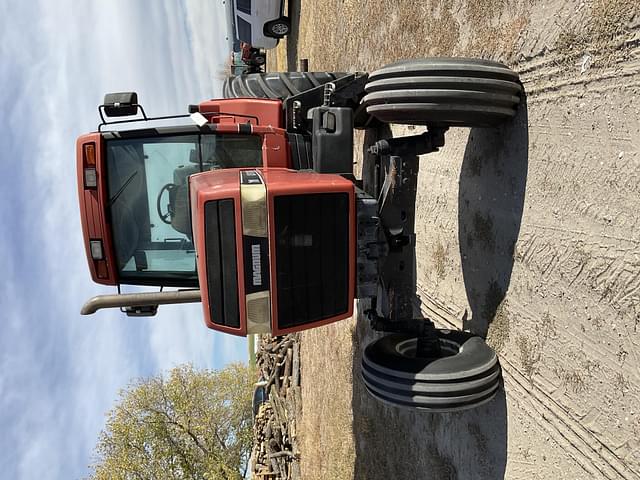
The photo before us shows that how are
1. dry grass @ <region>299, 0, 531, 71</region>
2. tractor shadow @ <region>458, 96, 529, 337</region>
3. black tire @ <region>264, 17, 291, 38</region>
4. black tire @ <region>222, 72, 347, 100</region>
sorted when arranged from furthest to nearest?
1. black tire @ <region>264, 17, 291, 38</region>
2. black tire @ <region>222, 72, 347, 100</region>
3. dry grass @ <region>299, 0, 531, 71</region>
4. tractor shadow @ <region>458, 96, 529, 337</region>

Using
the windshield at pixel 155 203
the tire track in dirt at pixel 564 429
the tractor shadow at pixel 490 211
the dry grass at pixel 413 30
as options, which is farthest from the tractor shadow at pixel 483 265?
the windshield at pixel 155 203

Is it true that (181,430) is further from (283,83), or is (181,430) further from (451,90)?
(451,90)

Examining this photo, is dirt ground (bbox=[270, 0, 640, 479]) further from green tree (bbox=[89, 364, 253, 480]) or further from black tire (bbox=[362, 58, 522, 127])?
green tree (bbox=[89, 364, 253, 480])

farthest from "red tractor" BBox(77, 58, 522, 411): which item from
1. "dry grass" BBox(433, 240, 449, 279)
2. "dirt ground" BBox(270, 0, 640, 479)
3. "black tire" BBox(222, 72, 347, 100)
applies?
"dry grass" BBox(433, 240, 449, 279)

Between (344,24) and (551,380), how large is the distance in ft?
21.6

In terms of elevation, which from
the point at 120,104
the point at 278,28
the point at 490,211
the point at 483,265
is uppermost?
the point at 278,28

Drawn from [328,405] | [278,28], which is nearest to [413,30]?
[328,405]

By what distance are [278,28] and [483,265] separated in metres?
12.3

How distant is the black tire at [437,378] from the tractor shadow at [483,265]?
1.13ft

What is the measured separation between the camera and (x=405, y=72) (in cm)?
334

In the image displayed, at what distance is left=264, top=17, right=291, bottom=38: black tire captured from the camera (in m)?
14.4

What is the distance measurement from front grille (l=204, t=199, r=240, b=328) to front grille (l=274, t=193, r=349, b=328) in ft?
0.84

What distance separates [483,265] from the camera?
13.3 feet

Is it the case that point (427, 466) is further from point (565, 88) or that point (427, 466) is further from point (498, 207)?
point (565, 88)
